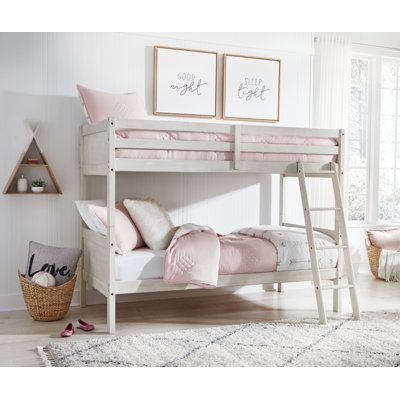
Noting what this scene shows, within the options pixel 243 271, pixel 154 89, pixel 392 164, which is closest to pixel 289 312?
pixel 243 271

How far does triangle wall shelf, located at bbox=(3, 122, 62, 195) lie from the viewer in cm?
403

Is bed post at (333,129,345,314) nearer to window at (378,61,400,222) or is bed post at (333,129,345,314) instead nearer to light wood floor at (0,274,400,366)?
light wood floor at (0,274,400,366)

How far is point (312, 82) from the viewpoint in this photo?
5062 mm

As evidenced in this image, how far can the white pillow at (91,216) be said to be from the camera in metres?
3.71

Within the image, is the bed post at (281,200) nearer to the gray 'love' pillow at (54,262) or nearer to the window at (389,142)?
the window at (389,142)

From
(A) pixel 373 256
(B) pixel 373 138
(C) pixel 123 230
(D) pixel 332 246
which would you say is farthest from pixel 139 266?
(B) pixel 373 138

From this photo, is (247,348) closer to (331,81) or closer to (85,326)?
(85,326)

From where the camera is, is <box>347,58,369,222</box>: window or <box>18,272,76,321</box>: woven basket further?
<box>347,58,369,222</box>: window

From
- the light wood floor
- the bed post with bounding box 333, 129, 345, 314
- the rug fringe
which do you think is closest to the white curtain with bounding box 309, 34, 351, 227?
the light wood floor

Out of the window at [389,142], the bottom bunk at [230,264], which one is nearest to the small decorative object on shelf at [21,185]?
the bottom bunk at [230,264]

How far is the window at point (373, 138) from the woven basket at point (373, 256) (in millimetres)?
424

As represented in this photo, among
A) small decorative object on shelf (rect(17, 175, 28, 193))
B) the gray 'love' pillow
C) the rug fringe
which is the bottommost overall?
the rug fringe
